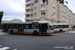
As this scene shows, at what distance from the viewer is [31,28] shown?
17.5 m

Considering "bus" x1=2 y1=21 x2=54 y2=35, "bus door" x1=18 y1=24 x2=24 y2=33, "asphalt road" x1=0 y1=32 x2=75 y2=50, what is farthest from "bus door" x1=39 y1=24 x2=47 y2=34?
"asphalt road" x1=0 y1=32 x2=75 y2=50

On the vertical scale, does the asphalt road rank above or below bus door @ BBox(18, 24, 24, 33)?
below

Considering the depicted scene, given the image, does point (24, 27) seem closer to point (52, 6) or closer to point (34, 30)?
point (34, 30)

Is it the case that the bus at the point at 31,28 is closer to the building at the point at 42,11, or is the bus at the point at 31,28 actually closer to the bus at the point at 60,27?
the bus at the point at 60,27

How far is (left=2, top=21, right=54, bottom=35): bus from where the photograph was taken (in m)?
16.2

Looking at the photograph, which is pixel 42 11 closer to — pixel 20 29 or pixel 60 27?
→ pixel 60 27

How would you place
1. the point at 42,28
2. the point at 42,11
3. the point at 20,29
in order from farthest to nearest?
1. the point at 42,11
2. the point at 20,29
3. the point at 42,28

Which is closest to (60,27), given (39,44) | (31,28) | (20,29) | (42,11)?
(31,28)

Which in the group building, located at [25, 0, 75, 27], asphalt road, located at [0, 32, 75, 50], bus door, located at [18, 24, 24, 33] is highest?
building, located at [25, 0, 75, 27]

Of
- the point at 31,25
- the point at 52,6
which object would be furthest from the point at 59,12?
the point at 31,25

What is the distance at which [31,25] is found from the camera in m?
17.5

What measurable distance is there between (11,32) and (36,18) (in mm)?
20269

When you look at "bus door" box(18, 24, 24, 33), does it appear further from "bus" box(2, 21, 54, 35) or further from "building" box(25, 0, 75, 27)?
"building" box(25, 0, 75, 27)

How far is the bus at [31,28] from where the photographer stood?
640 inches
